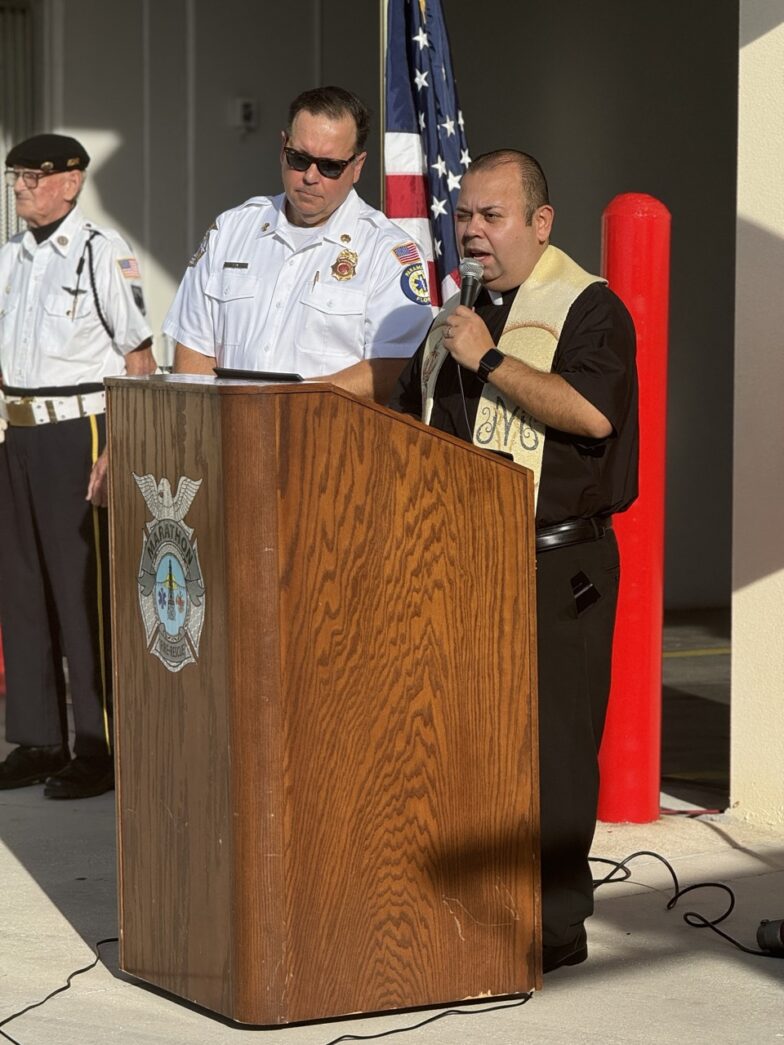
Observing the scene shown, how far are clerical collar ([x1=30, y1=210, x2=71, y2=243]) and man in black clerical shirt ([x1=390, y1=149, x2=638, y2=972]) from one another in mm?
2425

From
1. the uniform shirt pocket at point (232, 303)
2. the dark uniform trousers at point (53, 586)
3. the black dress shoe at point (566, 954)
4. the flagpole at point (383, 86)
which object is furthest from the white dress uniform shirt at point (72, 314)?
the black dress shoe at point (566, 954)

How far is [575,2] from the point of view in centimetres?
1066

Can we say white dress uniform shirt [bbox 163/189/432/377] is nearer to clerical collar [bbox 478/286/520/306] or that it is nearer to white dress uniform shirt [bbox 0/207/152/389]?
clerical collar [bbox 478/286/520/306]

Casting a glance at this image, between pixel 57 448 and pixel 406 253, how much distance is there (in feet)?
5.57

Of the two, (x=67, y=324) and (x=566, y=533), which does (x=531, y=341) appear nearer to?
(x=566, y=533)

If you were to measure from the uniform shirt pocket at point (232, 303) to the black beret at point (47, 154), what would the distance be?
4.71 feet

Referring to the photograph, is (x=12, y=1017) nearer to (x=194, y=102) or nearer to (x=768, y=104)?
(x=768, y=104)

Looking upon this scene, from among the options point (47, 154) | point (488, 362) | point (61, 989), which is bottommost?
point (61, 989)

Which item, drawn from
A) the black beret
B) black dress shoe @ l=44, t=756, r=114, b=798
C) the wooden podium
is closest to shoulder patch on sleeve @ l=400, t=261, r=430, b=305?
the wooden podium

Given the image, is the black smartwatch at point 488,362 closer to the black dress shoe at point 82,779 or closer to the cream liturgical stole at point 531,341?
the cream liturgical stole at point 531,341

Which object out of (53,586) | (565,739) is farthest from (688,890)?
(53,586)

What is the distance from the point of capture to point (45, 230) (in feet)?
20.3

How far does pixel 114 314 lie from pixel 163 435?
2.42 m

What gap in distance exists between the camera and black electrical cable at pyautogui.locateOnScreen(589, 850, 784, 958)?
439 centimetres
